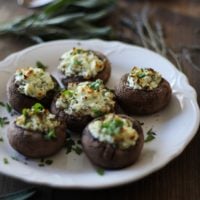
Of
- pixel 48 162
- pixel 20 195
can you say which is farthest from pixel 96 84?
pixel 20 195

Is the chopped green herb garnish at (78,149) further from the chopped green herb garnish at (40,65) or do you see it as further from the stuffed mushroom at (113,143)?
the chopped green herb garnish at (40,65)

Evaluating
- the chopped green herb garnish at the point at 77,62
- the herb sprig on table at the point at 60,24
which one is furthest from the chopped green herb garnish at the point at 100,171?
the herb sprig on table at the point at 60,24

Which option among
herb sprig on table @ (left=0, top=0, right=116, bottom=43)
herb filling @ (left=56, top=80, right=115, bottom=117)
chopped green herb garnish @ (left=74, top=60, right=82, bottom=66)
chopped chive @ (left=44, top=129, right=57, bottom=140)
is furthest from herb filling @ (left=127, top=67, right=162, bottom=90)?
herb sprig on table @ (left=0, top=0, right=116, bottom=43)

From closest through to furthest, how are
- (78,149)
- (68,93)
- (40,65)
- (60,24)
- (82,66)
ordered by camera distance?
(78,149), (68,93), (82,66), (40,65), (60,24)

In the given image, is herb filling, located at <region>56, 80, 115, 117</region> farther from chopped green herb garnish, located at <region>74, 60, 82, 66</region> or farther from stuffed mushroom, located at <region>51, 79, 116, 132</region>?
chopped green herb garnish, located at <region>74, 60, 82, 66</region>

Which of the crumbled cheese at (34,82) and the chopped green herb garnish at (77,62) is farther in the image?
the chopped green herb garnish at (77,62)

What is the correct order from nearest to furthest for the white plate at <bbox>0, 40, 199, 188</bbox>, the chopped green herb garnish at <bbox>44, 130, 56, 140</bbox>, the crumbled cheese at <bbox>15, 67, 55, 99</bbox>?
the white plate at <bbox>0, 40, 199, 188</bbox>
the chopped green herb garnish at <bbox>44, 130, 56, 140</bbox>
the crumbled cheese at <bbox>15, 67, 55, 99</bbox>

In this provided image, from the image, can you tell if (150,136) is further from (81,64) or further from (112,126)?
(81,64)
